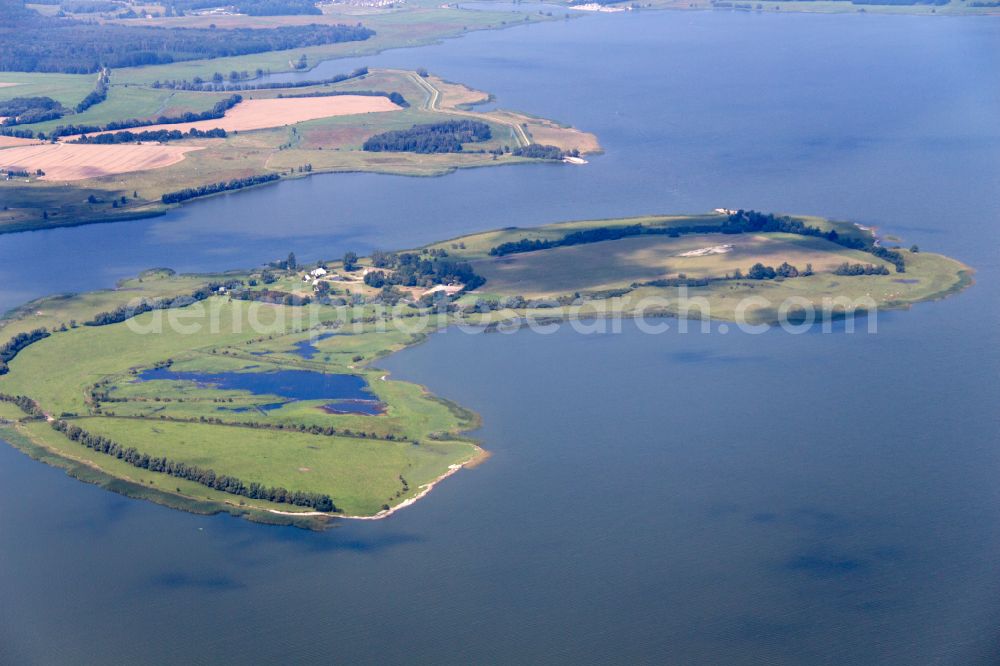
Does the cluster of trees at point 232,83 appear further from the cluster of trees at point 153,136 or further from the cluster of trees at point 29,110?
the cluster of trees at point 153,136

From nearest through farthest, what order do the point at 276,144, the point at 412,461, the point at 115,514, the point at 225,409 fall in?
the point at 115,514
the point at 412,461
the point at 225,409
the point at 276,144

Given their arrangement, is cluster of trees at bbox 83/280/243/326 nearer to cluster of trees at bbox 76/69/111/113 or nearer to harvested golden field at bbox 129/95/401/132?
harvested golden field at bbox 129/95/401/132

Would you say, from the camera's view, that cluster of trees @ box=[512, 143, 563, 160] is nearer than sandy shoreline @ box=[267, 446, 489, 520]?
No

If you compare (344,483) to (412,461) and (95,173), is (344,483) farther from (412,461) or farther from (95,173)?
(95,173)

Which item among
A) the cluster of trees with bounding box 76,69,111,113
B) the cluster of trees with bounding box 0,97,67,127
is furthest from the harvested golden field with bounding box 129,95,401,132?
the cluster of trees with bounding box 76,69,111,113

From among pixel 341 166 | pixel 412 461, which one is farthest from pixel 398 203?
pixel 412 461

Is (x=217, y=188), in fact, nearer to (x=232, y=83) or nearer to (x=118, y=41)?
(x=232, y=83)
